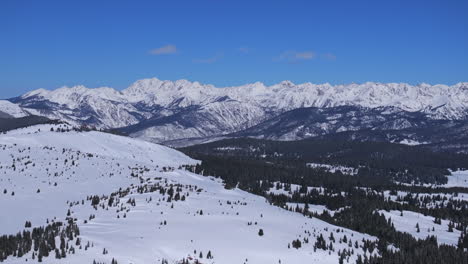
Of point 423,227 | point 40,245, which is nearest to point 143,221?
point 40,245

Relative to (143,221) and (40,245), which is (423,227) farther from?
(40,245)

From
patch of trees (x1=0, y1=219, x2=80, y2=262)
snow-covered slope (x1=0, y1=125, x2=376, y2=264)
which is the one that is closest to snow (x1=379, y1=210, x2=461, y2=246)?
snow-covered slope (x1=0, y1=125, x2=376, y2=264)

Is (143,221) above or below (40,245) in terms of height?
above

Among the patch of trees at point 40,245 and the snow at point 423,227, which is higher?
the patch of trees at point 40,245

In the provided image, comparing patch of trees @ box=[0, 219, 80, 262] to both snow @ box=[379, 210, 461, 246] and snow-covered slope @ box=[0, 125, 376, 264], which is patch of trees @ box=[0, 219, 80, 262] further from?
snow @ box=[379, 210, 461, 246]

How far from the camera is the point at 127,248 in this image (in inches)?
1190

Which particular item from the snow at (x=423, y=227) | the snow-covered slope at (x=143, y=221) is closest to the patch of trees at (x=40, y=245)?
the snow-covered slope at (x=143, y=221)

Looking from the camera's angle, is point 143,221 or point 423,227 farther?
point 423,227

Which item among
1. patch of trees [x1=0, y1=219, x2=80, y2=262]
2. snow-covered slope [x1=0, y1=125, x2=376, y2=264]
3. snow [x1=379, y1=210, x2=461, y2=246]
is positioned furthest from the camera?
snow [x1=379, y1=210, x2=461, y2=246]

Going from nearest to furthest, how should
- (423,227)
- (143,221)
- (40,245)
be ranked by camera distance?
(40,245) < (143,221) < (423,227)

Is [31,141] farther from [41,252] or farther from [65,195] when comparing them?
[41,252]

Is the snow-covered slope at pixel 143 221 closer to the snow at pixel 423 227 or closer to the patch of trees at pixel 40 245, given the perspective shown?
the patch of trees at pixel 40 245

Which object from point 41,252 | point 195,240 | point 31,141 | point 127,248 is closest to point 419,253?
point 195,240

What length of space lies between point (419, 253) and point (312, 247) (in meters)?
9.72
